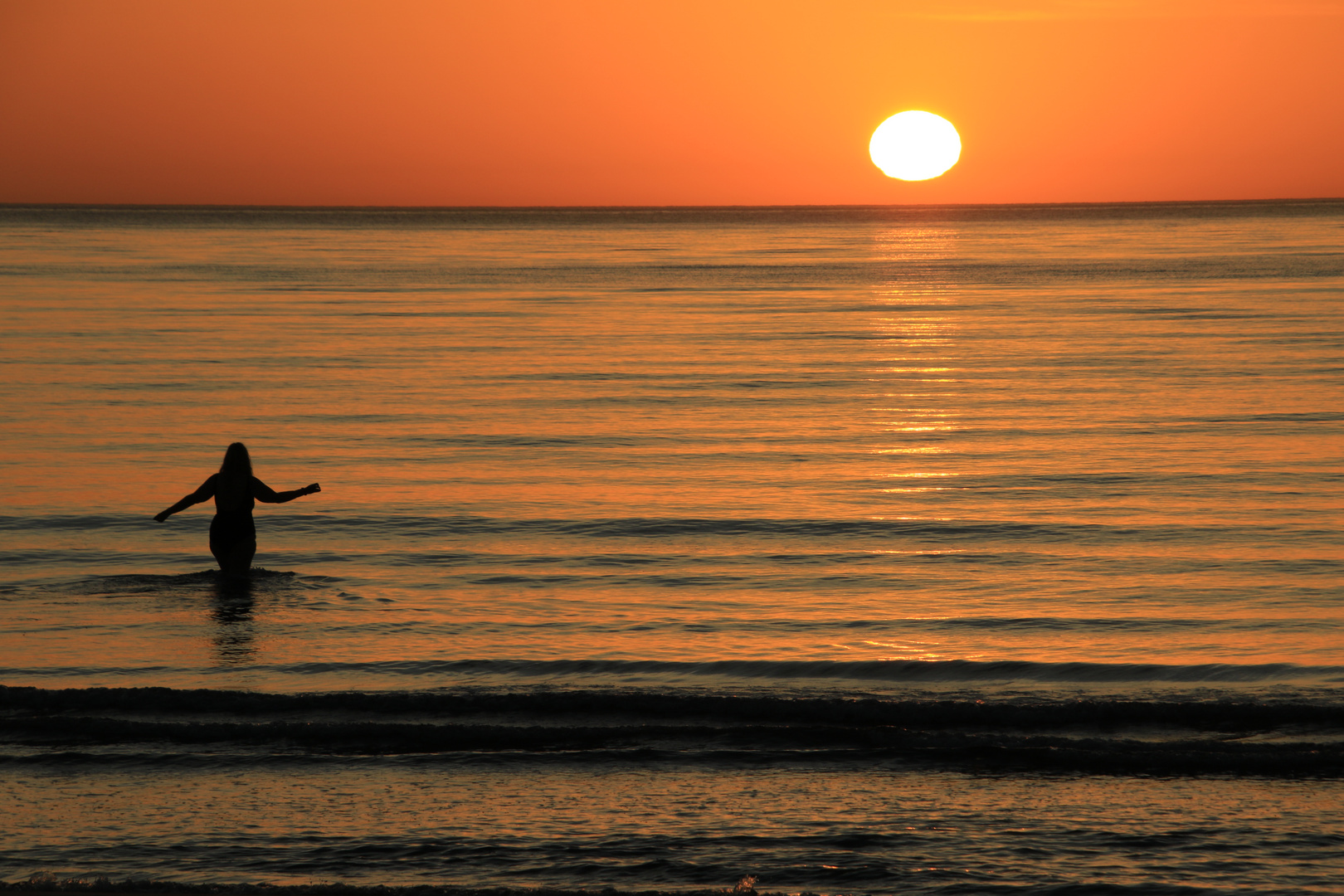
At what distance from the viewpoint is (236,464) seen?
12.2 metres

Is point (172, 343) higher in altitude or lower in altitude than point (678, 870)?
higher

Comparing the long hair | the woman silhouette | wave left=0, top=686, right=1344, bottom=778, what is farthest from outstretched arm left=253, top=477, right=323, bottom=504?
wave left=0, top=686, right=1344, bottom=778

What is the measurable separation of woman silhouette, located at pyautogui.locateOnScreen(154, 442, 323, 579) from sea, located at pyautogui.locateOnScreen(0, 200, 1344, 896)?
1.03 feet

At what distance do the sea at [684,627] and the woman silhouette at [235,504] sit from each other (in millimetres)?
314

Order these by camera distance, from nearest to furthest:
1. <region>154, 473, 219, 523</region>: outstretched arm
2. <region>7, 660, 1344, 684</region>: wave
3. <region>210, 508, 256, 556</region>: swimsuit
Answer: <region>7, 660, 1344, 684</region>: wave < <region>154, 473, 219, 523</region>: outstretched arm < <region>210, 508, 256, 556</region>: swimsuit

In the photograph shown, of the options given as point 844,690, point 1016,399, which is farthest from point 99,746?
point 1016,399

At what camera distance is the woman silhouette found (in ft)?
39.9

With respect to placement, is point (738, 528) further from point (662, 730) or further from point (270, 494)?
point (662, 730)

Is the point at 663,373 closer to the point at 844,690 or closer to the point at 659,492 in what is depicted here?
the point at 659,492

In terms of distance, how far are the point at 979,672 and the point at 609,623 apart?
311 centimetres

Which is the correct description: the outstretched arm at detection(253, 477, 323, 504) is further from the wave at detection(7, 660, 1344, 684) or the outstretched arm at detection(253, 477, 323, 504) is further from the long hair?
the wave at detection(7, 660, 1344, 684)

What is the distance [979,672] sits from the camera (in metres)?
9.81

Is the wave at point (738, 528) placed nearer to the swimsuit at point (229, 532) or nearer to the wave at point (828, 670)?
the swimsuit at point (229, 532)

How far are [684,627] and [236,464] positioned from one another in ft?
14.5
